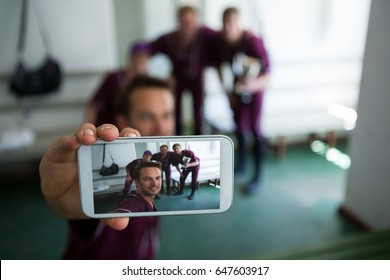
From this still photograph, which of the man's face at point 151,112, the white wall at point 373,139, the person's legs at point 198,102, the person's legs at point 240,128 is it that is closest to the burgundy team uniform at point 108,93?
the person's legs at point 198,102

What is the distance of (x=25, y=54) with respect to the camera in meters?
1.56

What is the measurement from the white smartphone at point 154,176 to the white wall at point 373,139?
2.07ft

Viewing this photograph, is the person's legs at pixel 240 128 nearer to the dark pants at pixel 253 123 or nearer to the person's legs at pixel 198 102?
the dark pants at pixel 253 123

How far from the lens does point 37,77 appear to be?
5.23 ft

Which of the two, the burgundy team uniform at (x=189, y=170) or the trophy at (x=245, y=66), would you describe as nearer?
the burgundy team uniform at (x=189, y=170)

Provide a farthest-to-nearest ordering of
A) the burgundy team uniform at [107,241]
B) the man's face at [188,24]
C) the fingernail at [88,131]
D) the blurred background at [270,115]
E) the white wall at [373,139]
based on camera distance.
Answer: the man's face at [188,24] → the blurred background at [270,115] → the white wall at [373,139] → the burgundy team uniform at [107,241] → the fingernail at [88,131]

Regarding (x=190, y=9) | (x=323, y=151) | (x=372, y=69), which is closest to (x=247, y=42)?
(x=190, y=9)

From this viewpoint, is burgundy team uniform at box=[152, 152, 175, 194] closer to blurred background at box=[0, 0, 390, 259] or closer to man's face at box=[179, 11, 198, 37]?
blurred background at box=[0, 0, 390, 259]

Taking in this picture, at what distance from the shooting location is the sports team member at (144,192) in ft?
Answer: 1.11

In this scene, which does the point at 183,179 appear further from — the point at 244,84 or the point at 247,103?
the point at 247,103

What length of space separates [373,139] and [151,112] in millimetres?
829

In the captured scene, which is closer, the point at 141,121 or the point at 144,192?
the point at 144,192

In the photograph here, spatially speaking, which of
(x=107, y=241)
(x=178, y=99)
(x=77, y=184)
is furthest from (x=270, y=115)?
(x=77, y=184)
